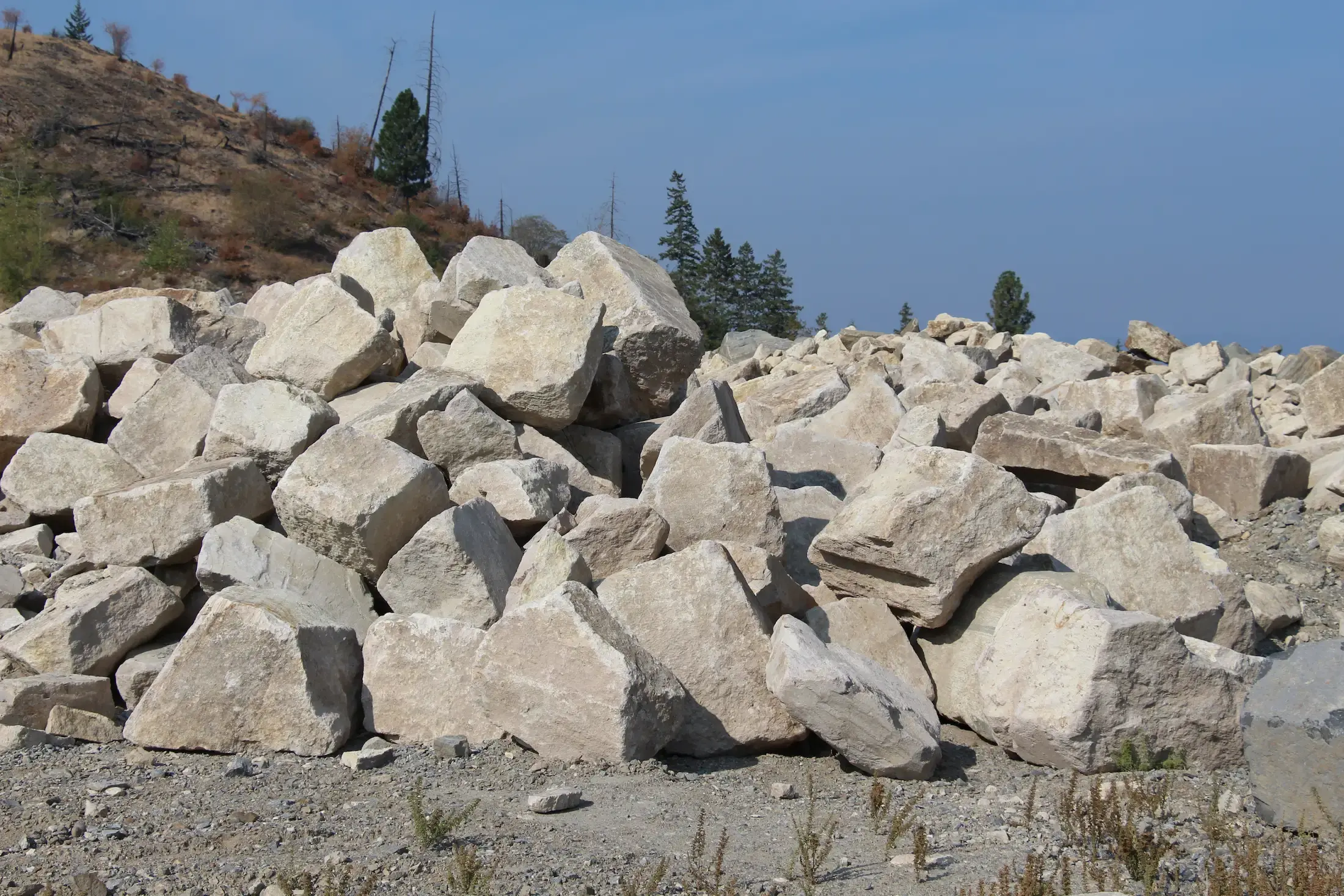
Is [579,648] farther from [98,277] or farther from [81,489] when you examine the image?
[98,277]

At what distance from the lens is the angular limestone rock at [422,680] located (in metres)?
4.64

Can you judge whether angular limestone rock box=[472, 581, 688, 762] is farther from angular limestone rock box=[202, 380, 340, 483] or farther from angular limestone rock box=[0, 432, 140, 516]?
angular limestone rock box=[0, 432, 140, 516]

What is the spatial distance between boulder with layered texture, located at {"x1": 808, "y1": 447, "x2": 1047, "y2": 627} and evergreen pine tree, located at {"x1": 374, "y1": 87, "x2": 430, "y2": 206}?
131 ft

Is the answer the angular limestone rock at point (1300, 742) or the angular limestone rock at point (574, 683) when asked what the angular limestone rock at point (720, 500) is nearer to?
the angular limestone rock at point (574, 683)

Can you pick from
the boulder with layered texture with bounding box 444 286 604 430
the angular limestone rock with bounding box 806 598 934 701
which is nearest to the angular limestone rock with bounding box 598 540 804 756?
the angular limestone rock with bounding box 806 598 934 701

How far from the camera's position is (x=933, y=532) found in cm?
482

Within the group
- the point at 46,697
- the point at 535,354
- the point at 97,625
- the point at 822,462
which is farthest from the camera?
the point at 822,462

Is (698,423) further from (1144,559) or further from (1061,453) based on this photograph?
(1061,453)

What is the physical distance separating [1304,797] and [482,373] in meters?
4.54

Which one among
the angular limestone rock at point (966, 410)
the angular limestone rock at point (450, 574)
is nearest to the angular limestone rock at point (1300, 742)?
the angular limestone rock at point (450, 574)

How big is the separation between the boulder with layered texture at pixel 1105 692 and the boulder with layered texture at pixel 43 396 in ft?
18.6

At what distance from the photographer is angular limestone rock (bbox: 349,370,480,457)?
600 cm

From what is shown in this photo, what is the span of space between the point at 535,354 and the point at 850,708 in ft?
10.5

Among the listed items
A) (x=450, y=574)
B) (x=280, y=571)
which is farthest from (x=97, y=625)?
(x=450, y=574)
